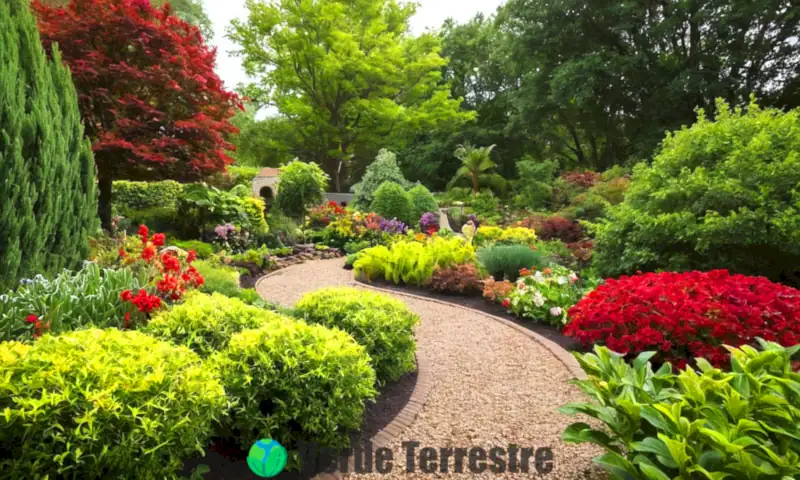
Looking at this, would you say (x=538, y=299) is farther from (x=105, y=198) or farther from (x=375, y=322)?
(x=105, y=198)

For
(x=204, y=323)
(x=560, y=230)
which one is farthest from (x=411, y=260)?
(x=560, y=230)

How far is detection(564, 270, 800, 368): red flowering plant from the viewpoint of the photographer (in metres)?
3.35

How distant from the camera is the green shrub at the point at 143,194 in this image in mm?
12055

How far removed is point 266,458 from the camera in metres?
2.08

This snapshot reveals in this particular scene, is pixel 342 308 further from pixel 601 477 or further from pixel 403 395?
pixel 601 477

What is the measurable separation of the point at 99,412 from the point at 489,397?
241 cm

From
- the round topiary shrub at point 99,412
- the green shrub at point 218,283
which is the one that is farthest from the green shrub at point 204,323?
the green shrub at point 218,283

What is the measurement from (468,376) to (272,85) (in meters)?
20.9

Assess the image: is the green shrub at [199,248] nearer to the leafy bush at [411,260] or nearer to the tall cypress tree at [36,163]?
the leafy bush at [411,260]

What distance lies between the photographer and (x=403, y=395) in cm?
327

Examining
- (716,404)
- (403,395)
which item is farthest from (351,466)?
(716,404)

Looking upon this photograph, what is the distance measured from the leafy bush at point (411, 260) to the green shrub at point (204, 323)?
12.9 ft

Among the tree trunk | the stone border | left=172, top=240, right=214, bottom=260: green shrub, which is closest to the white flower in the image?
the stone border

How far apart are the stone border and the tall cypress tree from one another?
298cm
